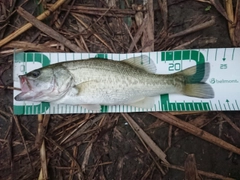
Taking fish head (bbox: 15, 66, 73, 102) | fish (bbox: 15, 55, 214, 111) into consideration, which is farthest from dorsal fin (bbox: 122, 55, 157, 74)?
fish head (bbox: 15, 66, 73, 102)

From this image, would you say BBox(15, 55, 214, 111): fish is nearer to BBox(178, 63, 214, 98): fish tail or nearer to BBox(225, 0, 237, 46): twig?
BBox(178, 63, 214, 98): fish tail

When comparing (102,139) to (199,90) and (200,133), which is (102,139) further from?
(199,90)

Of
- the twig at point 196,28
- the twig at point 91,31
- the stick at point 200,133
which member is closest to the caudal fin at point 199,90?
the stick at point 200,133

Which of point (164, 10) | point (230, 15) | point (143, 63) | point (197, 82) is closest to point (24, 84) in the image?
point (143, 63)

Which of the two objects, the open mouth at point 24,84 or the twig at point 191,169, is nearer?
the open mouth at point 24,84

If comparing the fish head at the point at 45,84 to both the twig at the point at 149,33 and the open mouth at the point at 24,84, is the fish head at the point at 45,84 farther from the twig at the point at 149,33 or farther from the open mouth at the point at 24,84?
the twig at the point at 149,33

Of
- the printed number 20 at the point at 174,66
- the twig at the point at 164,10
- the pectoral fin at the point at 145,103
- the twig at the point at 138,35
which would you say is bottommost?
the pectoral fin at the point at 145,103
